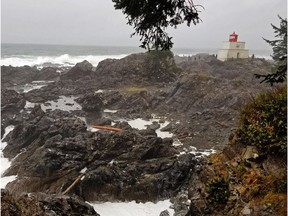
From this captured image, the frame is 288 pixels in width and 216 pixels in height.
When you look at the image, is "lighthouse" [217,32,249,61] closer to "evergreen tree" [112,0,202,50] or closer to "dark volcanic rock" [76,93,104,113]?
"dark volcanic rock" [76,93,104,113]

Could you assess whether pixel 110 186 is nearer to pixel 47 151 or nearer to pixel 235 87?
pixel 47 151

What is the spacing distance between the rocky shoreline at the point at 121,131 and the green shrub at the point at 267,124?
430 cm

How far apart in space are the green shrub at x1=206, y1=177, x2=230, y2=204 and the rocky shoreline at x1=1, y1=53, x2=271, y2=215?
364 centimetres

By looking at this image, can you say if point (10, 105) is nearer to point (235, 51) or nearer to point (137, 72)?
point (137, 72)

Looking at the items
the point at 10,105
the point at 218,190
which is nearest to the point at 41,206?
the point at 218,190

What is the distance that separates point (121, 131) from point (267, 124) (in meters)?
10.4

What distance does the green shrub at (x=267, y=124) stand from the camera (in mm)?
9102

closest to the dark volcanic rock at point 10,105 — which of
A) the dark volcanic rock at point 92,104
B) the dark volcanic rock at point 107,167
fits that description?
the dark volcanic rock at point 92,104

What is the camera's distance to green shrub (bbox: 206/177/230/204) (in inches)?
351

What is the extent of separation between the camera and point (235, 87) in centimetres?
3406

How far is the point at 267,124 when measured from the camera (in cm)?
949

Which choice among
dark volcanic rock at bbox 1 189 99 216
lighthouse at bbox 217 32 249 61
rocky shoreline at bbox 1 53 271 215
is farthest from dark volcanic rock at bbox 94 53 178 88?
dark volcanic rock at bbox 1 189 99 216

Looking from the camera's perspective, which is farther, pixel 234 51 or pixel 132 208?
pixel 234 51

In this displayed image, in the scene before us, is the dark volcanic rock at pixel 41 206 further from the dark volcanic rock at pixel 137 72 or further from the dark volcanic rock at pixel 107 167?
the dark volcanic rock at pixel 137 72
